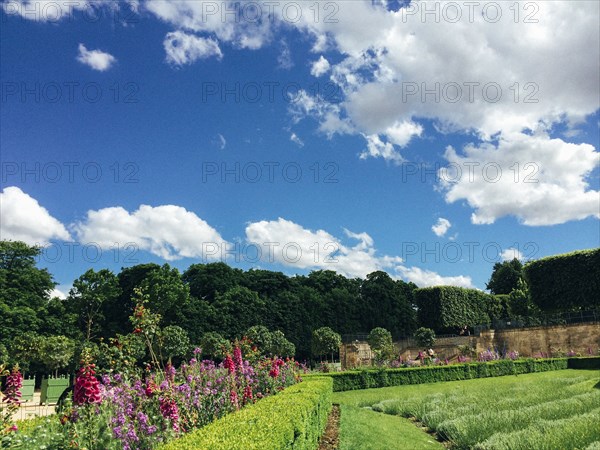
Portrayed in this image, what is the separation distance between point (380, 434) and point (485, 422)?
2.09 meters

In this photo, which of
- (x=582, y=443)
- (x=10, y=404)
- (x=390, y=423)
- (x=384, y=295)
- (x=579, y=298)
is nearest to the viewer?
(x=10, y=404)

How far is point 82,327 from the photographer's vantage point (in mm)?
40250

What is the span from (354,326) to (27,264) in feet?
95.3

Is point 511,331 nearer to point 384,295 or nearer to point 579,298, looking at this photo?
point 579,298

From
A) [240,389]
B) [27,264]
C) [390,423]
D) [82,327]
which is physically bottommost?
[390,423]

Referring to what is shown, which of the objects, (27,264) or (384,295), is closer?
(27,264)

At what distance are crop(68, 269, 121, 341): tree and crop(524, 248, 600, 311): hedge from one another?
33403 millimetres

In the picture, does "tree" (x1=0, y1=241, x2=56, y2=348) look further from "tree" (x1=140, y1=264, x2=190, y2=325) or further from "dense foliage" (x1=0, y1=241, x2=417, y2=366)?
"tree" (x1=140, y1=264, x2=190, y2=325)

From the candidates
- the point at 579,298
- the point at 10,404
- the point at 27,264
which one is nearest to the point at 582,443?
the point at 10,404

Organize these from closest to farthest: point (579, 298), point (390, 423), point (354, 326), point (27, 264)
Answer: point (390, 423)
point (579, 298)
point (27, 264)
point (354, 326)

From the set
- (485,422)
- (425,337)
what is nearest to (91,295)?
(425,337)

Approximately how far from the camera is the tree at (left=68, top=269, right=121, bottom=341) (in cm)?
3894

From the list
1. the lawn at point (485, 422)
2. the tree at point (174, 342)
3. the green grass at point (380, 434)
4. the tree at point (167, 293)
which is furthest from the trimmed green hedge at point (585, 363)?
the tree at point (167, 293)

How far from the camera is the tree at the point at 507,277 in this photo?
2537 inches
